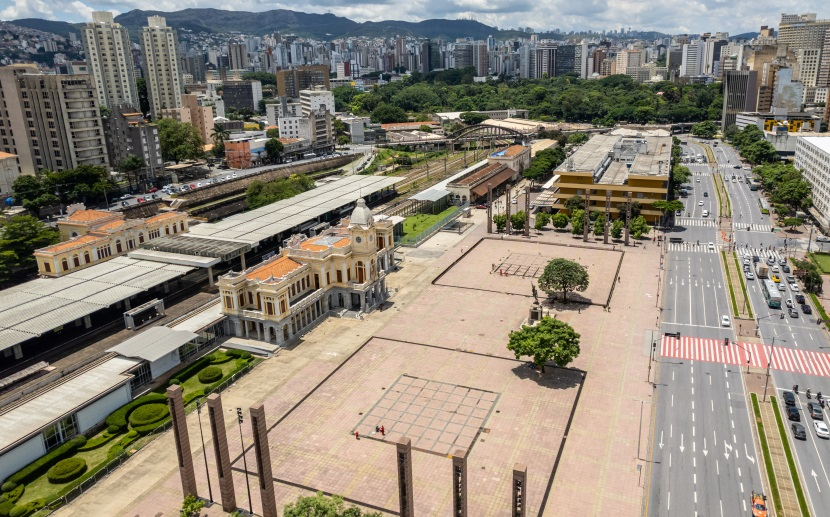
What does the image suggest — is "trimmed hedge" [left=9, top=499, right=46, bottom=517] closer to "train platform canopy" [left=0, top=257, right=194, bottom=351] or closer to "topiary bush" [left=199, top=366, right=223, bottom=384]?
"topiary bush" [left=199, top=366, right=223, bottom=384]

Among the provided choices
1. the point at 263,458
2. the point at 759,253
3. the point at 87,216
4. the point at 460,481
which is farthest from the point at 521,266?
the point at 87,216

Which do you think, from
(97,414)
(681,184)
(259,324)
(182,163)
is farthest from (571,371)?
(182,163)

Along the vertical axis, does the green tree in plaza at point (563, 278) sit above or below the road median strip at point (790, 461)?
above

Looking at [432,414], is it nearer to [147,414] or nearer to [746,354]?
[147,414]

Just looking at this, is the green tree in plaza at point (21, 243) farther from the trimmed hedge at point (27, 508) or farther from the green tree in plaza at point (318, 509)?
the green tree in plaza at point (318, 509)

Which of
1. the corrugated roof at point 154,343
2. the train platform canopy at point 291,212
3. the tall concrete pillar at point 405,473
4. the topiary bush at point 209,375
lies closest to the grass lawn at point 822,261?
the train platform canopy at point 291,212

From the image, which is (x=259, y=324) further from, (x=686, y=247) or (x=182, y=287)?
(x=686, y=247)

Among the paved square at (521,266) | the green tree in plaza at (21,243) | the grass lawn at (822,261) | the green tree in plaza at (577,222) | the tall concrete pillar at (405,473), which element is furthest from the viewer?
the green tree in plaza at (577,222)
